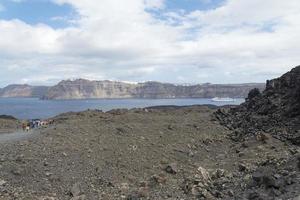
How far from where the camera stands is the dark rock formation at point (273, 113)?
23458 mm

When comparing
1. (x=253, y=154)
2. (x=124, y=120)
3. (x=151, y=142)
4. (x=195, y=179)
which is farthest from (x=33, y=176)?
(x=124, y=120)

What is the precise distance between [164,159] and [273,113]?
906 centimetres

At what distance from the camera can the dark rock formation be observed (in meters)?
23.5

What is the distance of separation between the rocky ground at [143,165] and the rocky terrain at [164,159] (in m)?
0.03

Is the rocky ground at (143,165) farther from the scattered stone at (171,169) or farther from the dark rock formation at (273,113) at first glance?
the dark rock formation at (273,113)

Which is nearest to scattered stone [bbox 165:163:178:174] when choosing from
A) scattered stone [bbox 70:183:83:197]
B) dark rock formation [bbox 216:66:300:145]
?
scattered stone [bbox 70:183:83:197]

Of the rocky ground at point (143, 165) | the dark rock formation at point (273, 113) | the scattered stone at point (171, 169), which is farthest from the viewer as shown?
the dark rock formation at point (273, 113)

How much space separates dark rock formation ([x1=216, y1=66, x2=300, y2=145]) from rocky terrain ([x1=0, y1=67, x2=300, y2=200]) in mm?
73

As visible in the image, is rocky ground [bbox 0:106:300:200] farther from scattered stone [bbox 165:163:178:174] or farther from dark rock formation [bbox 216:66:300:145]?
dark rock formation [bbox 216:66:300:145]

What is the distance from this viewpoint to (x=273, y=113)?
25641 millimetres

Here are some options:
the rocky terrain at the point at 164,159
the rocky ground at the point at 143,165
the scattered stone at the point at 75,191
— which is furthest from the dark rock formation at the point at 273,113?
the scattered stone at the point at 75,191

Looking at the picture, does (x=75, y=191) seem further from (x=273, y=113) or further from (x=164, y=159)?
(x=273, y=113)

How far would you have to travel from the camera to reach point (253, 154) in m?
20.1

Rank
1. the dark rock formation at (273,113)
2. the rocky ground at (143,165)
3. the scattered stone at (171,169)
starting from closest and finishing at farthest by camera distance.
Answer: the rocky ground at (143,165), the scattered stone at (171,169), the dark rock formation at (273,113)
